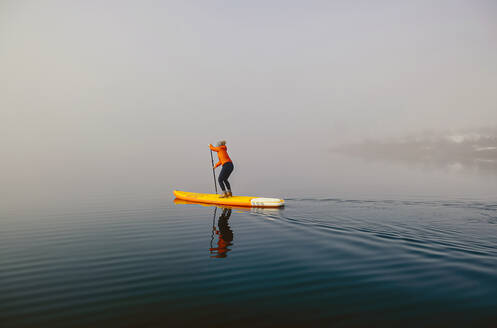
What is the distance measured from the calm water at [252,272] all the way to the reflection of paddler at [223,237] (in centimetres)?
8

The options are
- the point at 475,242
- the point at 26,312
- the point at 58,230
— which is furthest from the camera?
the point at 58,230

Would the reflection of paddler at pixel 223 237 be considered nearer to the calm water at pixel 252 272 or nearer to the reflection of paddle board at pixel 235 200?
the calm water at pixel 252 272

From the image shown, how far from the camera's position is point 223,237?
911 centimetres

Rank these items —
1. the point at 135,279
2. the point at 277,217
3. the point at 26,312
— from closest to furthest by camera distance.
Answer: the point at 26,312, the point at 135,279, the point at 277,217

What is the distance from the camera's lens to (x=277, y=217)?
11.9m

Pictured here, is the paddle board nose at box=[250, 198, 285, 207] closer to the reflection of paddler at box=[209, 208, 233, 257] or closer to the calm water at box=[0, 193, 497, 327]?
the reflection of paddler at box=[209, 208, 233, 257]

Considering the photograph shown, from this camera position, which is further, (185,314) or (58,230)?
(58,230)

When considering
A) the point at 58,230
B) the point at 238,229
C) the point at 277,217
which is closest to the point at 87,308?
the point at 238,229

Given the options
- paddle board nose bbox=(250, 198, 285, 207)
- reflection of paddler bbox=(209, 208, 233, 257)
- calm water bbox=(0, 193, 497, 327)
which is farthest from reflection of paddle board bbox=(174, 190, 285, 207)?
calm water bbox=(0, 193, 497, 327)

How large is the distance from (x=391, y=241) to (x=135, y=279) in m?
6.75

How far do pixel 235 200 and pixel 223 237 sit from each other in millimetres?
6386

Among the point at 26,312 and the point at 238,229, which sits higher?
the point at 238,229

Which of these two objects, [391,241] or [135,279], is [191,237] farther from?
[391,241]

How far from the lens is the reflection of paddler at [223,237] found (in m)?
7.50
